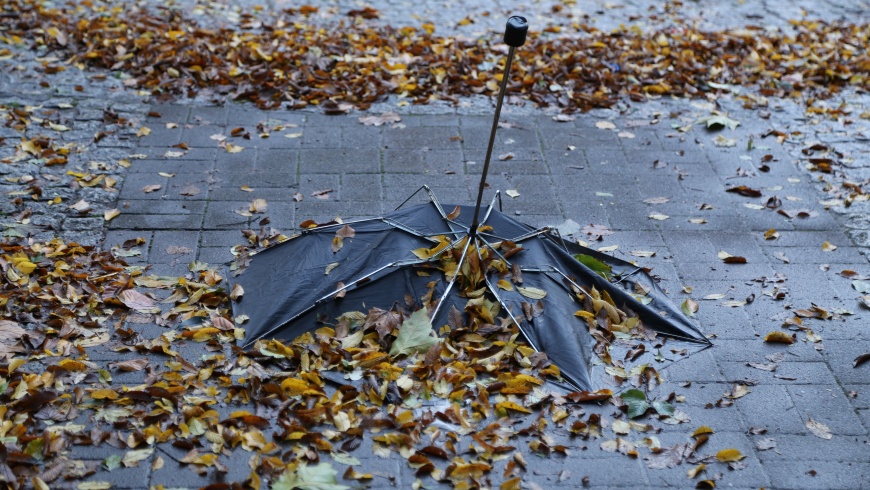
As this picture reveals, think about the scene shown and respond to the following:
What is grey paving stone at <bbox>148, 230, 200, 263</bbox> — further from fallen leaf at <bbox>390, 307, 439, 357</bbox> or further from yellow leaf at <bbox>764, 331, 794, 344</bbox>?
yellow leaf at <bbox>764, 331, 794, 344</bbox>

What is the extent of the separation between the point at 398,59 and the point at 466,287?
12.3 ft

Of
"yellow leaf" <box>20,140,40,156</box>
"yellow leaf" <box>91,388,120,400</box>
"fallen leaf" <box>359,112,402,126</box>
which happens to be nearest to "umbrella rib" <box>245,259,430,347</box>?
"yellow leaf" <box>91,388,120,400</box>

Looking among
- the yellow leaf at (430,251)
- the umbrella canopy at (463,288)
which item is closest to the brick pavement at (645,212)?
the umbrella canopy at (463,288)

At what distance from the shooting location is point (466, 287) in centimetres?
382

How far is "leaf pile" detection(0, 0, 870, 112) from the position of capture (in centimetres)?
659

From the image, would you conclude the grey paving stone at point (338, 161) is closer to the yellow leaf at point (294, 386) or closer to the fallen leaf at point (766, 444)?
the yellow leaf at point (294, 386)

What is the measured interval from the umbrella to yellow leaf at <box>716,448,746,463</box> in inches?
23.1

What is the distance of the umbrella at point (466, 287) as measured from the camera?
3.75 metres

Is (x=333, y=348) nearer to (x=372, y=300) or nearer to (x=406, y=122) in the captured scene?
(x=372, y=300)

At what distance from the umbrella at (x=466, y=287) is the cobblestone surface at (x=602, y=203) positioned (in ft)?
0.97

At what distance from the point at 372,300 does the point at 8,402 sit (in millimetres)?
1511

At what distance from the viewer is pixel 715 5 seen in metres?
8.93

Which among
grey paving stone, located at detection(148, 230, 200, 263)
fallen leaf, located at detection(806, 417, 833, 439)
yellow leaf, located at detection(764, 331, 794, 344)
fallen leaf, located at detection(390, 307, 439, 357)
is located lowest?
grey paving stone, located at detection(148, 230, 200, 263)

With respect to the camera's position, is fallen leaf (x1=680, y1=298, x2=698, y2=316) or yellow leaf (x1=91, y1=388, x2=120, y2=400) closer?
yellow leaf (x1=91, y1=388, x2=120, y2=400)
